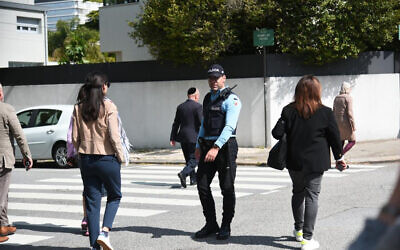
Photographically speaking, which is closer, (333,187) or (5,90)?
(333,187)

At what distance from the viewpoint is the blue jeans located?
247 inches

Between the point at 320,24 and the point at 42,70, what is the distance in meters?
10.1

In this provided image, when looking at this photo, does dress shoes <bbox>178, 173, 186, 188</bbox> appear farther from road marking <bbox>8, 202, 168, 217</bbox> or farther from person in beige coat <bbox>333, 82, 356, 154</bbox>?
person in beige coat <bbox>333, 82, 356, 154</bbox>

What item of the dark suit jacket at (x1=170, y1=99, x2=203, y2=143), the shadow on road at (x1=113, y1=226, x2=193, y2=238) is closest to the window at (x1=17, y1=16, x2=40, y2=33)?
the dark suit jacket at (x1=170, y1=99, x2=203, y2=143)

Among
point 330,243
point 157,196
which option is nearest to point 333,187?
point 157,196

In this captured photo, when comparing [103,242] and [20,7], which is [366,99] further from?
[20,7]

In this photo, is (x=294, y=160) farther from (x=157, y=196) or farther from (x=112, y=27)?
(x=112, y=27)

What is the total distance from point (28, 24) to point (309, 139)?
44821 millimetres

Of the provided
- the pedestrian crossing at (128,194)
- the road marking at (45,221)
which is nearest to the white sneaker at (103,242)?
the pedestrian crossing at (128,194)

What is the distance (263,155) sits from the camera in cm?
1633

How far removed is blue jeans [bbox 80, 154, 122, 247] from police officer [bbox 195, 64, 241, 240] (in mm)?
1084

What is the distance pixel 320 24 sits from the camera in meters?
17.0

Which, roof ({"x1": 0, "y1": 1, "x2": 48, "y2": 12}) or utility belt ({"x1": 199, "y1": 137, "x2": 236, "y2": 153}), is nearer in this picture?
utility belt ({"x1": 199, "y1": 137, "x2": 236, "y2": 153})

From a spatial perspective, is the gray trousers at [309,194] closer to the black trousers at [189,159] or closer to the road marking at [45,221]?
the road marking at [45,221]
